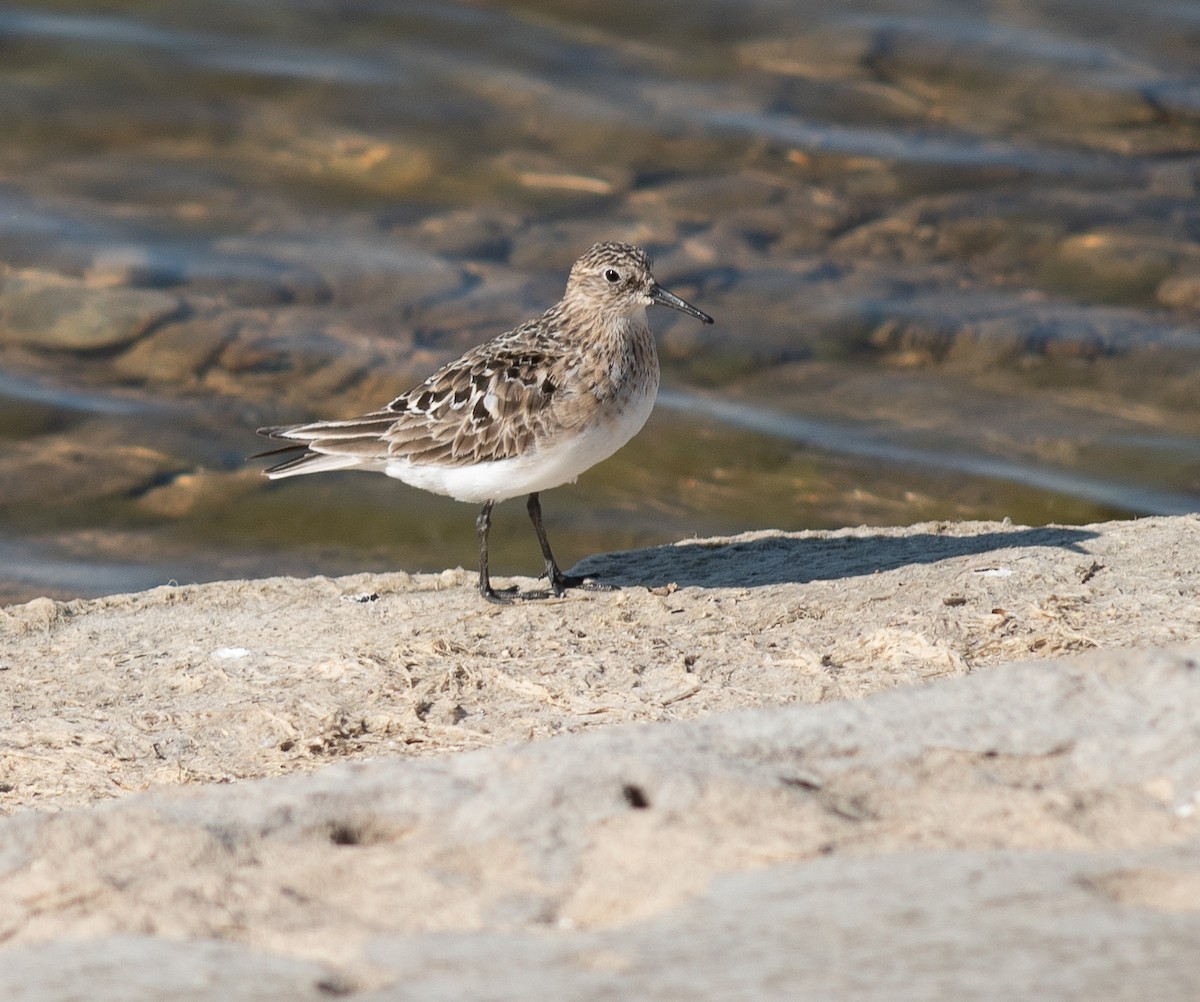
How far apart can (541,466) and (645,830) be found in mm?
3607

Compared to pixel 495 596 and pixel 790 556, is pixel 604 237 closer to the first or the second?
pixel 790 556

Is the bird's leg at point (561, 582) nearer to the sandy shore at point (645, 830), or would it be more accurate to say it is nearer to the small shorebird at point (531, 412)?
the small shorebird at point (531, 412)

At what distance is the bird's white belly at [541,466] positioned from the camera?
6.84 m

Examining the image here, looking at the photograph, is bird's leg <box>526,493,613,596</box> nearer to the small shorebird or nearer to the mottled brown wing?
the small shorebird

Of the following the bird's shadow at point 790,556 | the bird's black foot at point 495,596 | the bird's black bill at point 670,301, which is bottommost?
the bird's black foot at point 495,596

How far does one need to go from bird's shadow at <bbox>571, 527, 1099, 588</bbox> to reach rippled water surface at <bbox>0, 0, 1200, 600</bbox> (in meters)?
1.88

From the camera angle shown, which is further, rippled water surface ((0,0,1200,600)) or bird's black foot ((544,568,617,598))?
rippled water surface ((0,0,1200,600))

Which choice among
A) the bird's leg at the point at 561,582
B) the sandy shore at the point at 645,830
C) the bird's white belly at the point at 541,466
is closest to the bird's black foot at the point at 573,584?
the bird's leg at the point at 561,582

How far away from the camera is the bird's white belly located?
6.84 metres

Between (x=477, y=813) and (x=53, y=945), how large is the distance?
92cm

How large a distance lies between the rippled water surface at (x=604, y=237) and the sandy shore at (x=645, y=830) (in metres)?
3.71

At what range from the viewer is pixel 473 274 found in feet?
38.2

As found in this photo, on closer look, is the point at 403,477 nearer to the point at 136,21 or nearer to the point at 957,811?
the point at 957,811

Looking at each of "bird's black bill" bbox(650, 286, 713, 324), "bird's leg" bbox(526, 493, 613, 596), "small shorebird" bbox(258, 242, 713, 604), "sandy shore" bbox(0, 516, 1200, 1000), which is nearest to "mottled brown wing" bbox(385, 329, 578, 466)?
"small shorebird" bbox(258, 242, 713, 604)
